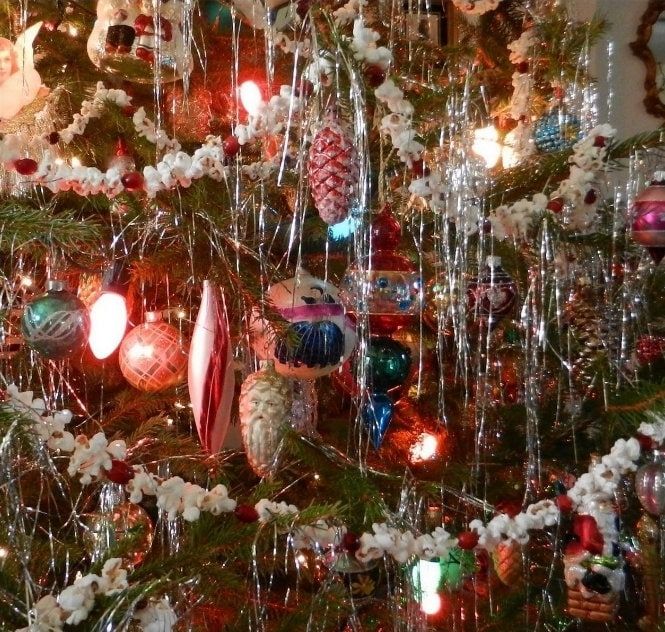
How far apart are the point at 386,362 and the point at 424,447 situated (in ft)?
0.74

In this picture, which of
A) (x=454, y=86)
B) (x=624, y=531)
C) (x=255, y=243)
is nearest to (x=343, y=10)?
(x=454, y=86)

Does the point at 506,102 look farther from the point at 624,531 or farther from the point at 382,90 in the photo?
the point at 624,531

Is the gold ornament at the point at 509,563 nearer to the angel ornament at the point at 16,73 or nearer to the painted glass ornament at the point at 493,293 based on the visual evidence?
the painted glass ornament at the point at 493,293

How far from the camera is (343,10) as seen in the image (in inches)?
37.3

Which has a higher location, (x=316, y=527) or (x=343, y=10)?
(x=343, y=10)

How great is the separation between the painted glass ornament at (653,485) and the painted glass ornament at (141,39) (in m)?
0.67

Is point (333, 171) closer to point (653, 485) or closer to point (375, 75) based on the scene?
point (375, 75)

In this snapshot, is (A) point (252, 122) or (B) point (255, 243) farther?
(B) point (255, 243)

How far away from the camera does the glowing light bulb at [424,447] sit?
107 centimetres

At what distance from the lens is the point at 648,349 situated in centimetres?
104

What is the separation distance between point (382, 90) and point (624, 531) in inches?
25.5

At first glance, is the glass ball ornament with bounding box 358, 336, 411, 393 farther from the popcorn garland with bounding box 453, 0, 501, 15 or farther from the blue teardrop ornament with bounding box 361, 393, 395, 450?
the popcorn garland with bounding box 453, 0, 501, 15

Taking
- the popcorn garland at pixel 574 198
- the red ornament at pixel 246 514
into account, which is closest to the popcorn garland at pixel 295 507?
the red ornament at pixel 246 514

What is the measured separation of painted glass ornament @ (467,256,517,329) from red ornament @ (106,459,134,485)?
16.3 inches
